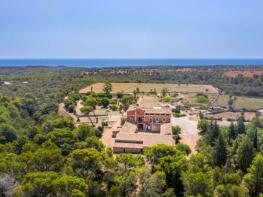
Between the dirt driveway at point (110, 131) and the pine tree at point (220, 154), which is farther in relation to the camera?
the dirt driveway at point (110, 131)

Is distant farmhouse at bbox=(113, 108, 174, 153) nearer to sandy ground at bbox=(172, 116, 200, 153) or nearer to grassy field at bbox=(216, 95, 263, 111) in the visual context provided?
sandy ground at bbox=(172, 116, 200, 153)

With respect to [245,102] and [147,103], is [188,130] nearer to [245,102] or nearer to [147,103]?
[147,103]

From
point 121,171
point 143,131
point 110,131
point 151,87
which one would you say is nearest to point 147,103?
point 143,131

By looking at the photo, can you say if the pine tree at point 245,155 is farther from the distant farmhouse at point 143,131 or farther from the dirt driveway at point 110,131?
the dirt driveway at point 110,131

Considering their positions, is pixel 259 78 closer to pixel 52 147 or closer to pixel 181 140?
pixel 181 140

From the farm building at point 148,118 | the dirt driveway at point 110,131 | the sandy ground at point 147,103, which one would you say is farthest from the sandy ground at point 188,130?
the dirt driveway at point 110,131

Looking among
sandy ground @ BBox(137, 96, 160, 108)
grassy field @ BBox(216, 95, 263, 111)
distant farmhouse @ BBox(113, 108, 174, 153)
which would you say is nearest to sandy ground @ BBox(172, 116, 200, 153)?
distant farmhouse @ BBox(113, 108, 174, 153)

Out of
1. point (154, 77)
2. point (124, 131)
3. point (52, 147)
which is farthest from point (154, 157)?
point (154, 77)
